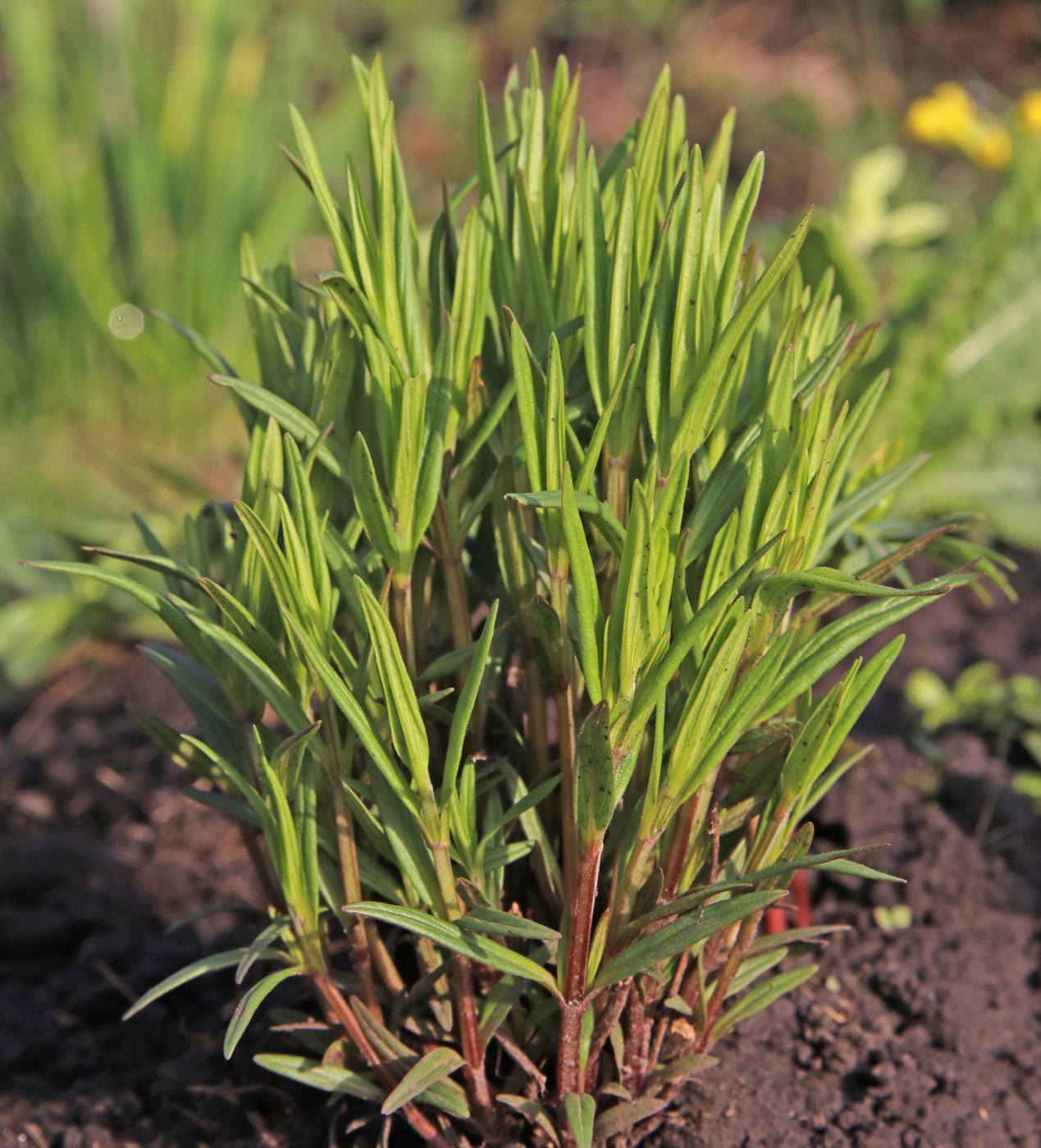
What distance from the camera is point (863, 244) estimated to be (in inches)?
126

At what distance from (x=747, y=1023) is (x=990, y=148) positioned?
9.46 feet

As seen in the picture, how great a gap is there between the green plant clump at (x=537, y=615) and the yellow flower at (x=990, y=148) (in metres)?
2.62

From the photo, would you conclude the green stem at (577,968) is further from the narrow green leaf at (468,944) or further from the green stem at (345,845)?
the green stem at (345,845)

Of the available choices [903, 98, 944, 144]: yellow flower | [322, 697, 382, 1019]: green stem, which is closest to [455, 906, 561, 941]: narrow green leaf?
[322, 697, 382, 1019]: green stem

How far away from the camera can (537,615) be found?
2.88 feet

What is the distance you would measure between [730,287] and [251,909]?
0.78m

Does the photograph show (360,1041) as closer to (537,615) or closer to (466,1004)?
(466,1004)

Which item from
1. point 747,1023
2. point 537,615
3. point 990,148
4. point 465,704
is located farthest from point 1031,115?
point 465,704

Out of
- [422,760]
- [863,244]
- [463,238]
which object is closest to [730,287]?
[463,238]

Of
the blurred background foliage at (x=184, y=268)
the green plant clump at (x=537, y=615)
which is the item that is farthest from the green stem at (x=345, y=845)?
the blurred background foliage at (x=184, y=268)

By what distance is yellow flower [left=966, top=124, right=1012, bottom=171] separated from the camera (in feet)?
10.6

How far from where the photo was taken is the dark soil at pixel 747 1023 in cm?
123

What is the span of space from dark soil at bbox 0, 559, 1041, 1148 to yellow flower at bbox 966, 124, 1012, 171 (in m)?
1.76

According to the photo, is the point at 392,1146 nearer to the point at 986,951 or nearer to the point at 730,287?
the point at 986,951
